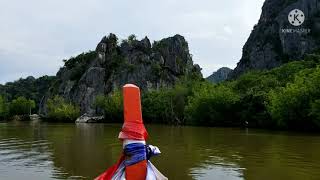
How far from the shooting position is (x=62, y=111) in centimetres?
11719

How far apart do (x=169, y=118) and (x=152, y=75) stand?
3484cm

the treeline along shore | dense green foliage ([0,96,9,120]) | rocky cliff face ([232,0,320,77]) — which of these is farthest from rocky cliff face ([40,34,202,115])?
dense green foliage ([0,96,9,120])

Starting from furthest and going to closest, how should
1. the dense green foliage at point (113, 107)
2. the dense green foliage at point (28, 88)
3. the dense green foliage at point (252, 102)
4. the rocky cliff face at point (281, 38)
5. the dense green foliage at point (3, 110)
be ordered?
the dense green foliage at point (28, 88) < the dense green foliage at point (3, 110) < the rocky cliff face at point (281, 38) < the dense green foliage at point (113, 107) < the dense green foliage at point (252, 102)

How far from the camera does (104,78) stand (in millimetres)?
124500

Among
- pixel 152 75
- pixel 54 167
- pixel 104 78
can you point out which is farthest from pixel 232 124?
pixel 104 78

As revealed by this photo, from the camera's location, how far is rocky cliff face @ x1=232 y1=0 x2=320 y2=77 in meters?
119

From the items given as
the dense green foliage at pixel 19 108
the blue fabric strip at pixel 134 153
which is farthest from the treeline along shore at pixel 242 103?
the blue fabric strip at pixel 134 153

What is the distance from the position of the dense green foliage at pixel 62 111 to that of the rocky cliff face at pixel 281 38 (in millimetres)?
48150

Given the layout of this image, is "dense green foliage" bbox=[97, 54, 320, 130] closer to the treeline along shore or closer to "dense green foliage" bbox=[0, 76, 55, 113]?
the treeline along shore

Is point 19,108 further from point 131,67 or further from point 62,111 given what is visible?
point 131,67

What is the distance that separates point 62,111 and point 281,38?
5905 cm

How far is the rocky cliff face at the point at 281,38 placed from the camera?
119375 mm

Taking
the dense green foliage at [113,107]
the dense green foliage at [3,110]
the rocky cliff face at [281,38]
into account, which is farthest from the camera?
the dense green foliage at [3,110]

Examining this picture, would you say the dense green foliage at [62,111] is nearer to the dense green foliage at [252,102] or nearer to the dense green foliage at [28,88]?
the dense green foliage at [252,102]
